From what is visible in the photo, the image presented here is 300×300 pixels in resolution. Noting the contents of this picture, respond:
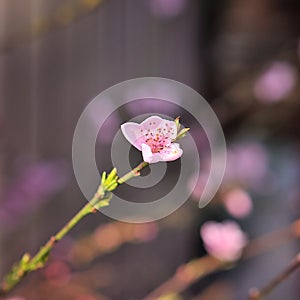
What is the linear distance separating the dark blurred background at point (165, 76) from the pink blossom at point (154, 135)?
142cm

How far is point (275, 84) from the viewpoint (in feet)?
7.07

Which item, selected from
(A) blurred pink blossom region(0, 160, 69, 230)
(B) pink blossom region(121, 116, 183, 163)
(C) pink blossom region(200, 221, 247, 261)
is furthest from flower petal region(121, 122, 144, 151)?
(A) blurred pink blossom region(0, 160, 69, 230)

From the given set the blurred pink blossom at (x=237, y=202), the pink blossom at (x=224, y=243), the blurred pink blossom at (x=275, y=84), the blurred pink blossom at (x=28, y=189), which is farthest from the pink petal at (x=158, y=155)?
the blurred pink blossom at (x=275, y=84)

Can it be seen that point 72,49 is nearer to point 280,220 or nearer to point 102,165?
point 102,165

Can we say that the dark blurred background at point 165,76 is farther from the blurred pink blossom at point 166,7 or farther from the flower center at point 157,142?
the flower center at point 157,142

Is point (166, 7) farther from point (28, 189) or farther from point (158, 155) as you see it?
point (158, 155)

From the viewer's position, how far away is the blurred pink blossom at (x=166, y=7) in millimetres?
2316

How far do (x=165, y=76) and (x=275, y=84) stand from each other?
38cm

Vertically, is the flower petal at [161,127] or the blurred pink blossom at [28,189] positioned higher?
the blurred pink blossom at [28,189]

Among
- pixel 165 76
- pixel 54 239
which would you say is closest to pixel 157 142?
pixel 54 239

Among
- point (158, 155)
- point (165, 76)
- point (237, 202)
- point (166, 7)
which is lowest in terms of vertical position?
point (158, 155)

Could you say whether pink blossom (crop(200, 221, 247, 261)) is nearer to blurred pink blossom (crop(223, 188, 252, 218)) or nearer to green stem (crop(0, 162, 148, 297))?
blurred pink blossom (crop(223, 188, 252, 218))

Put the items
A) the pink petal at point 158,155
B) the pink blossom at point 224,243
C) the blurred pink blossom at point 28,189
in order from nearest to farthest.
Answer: the pink petal at point 158,155 < the pink blossom at point 224,243 < the blurred pink blossom at point 28,189

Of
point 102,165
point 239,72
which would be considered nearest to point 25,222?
point 102,165
